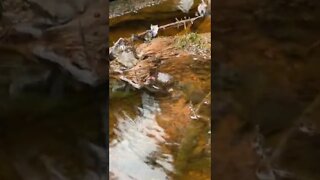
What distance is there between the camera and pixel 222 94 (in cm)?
183

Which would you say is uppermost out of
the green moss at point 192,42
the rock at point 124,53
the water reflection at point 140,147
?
the green moss at point 192,42

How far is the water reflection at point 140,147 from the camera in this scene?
6.13ft

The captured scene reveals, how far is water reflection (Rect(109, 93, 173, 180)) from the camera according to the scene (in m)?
1.87

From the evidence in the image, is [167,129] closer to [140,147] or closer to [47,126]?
[140,147]

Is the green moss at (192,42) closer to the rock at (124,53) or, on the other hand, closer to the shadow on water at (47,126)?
the rock at (124,53)

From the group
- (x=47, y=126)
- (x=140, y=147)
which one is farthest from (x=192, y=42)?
(x=47, y=126)

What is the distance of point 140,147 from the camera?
188cm

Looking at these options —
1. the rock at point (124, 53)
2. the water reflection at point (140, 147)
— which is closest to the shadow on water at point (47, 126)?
the water reflection at point (140, 147)

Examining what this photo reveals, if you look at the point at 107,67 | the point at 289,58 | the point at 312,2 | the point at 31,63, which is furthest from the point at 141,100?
the point at 312,2

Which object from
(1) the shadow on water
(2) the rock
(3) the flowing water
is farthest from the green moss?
(1) the shadow on water

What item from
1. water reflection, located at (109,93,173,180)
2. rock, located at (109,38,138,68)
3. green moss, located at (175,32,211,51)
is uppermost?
green moss, located at (175,32,211,51)

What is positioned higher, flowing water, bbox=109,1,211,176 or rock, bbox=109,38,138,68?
rock, bbox=109,38,138,68

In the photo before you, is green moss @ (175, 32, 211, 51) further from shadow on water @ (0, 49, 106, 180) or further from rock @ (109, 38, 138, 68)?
shadow on water @ (0, 49, 106, 180)

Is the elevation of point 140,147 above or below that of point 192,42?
below
